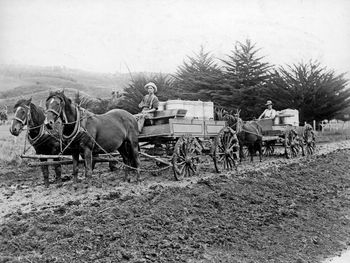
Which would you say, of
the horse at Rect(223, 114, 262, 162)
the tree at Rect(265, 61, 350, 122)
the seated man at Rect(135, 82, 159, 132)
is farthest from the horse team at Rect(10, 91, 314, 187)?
the tree at Rect(265, 61, 350, 122)

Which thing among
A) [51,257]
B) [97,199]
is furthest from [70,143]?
[51,257]

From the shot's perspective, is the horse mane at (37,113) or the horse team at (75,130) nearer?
the horse team at (75,130)

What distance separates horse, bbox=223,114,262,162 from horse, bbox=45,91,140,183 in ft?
13.6

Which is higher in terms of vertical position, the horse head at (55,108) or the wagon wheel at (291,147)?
the horse head at (55,108)

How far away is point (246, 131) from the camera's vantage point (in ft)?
39.8

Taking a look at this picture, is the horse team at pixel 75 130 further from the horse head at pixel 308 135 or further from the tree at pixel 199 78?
the tree at pixel 199 78

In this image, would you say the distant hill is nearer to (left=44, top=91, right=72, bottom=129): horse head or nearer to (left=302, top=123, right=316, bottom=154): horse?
(left=44, top=91, right=72, bottom=129): horse head

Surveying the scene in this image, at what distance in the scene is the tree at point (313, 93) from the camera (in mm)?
21188

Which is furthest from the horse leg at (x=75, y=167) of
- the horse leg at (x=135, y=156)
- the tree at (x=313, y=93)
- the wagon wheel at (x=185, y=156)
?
the tree at (x=313, y=93)

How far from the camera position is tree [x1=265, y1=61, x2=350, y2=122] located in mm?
21188

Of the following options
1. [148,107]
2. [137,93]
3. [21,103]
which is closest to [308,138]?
[148,107]

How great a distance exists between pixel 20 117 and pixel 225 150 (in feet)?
16.4

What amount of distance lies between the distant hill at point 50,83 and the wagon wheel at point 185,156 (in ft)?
32.9

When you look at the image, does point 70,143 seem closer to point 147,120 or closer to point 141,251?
point 147,120
